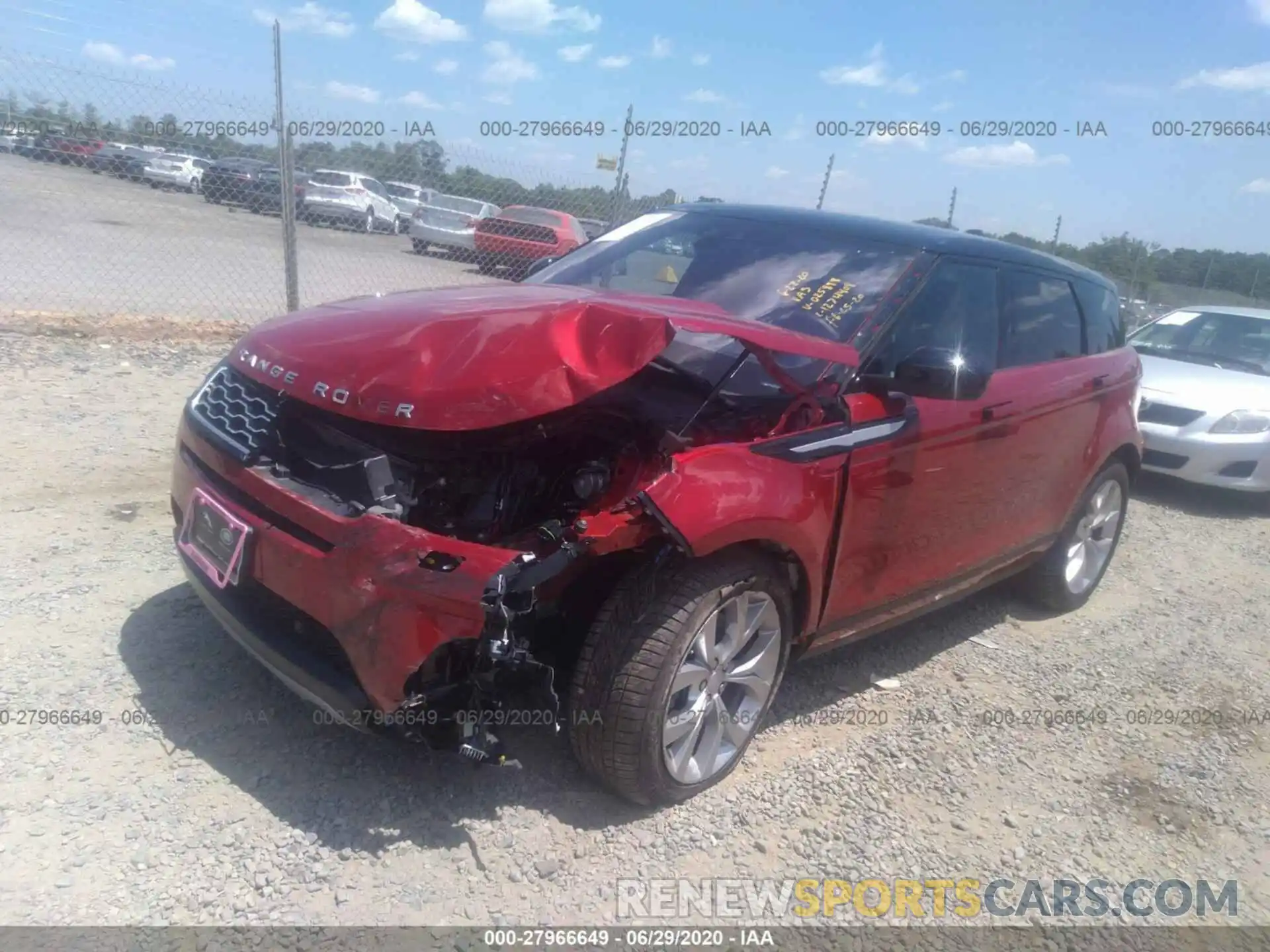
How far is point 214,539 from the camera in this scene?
9.20 ft

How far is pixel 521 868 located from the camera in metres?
2.60

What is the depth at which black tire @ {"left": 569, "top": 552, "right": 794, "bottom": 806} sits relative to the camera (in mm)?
2619

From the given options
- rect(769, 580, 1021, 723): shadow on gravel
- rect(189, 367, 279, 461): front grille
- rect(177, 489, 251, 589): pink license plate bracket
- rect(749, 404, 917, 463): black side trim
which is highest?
rect(749, 404, 917, 463): black side trim

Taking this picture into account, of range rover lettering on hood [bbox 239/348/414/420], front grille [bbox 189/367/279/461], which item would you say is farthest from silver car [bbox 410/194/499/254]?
range rover lettering on hood [bbox 239/348/414/420]

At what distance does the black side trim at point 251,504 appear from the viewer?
253 centimetres

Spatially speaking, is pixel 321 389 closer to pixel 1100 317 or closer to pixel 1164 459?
pixel 1100 317

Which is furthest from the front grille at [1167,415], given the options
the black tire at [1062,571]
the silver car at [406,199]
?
the silver car at [406,199]

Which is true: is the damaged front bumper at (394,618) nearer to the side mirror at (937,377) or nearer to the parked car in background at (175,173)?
the side mirror at (937,377)

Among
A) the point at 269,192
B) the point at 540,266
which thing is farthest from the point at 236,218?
the point at 540,266

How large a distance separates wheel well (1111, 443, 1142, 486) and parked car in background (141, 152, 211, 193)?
442 inches

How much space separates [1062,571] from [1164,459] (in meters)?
3.32

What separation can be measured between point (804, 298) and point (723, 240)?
24.0 inches

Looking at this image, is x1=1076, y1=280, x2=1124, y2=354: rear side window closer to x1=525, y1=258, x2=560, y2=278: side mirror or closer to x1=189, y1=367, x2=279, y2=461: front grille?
x1=525, y1=258, x2=560, y2=278: side mirror

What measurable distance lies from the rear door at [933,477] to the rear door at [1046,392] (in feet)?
0.33
